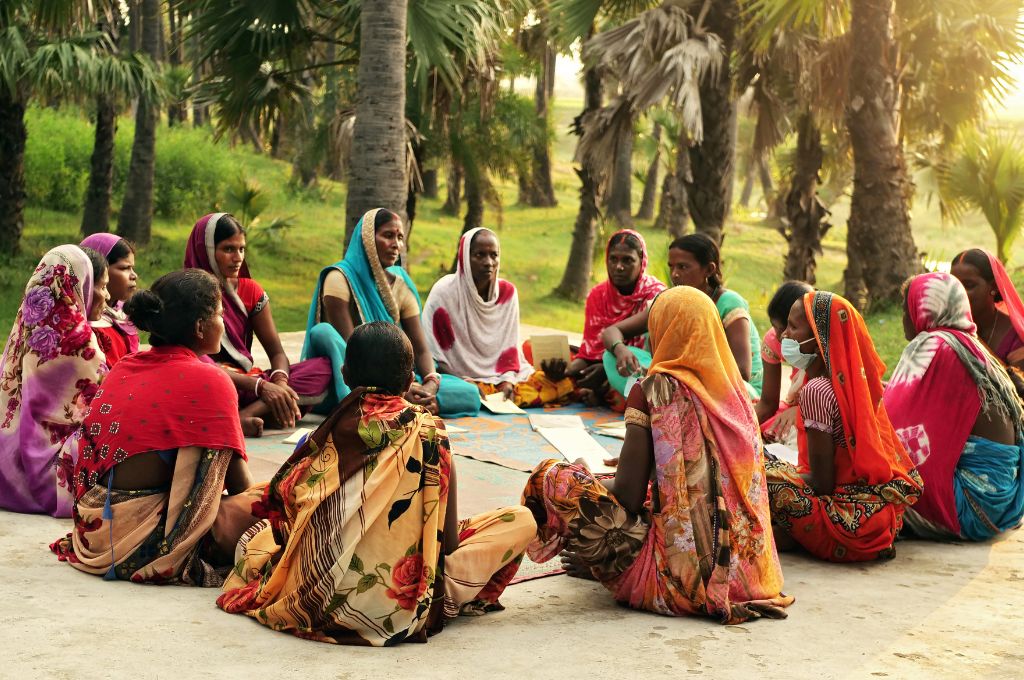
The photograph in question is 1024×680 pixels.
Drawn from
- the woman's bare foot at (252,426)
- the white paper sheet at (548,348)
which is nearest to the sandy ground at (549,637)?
the woman's bare foot at (252,426)

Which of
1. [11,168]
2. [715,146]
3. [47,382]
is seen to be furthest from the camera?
[11,168]

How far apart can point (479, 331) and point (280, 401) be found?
1974 millimetres

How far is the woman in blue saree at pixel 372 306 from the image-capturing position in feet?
22.6

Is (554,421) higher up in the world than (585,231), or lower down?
lower down

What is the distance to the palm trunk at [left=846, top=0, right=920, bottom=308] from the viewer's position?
12.3 m

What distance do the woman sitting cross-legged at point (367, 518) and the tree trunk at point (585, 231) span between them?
42.8 ft

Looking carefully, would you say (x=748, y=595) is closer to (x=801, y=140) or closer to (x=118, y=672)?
(x=118, y=672)

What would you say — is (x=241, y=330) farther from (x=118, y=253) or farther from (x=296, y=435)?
(x=118, y=253)

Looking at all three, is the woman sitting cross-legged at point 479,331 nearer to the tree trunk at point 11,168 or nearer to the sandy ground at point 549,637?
the sandy ground at point 549,637

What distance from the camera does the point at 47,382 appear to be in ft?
15.0

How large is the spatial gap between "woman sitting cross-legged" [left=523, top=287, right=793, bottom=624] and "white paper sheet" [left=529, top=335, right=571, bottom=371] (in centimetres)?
419

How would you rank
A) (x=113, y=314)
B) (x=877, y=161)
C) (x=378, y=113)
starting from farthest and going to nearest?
(x=877, y=161) < (x=378, y=113) < (x=113, y=314)

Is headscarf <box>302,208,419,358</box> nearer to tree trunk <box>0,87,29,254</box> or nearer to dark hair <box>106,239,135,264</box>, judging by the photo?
dark hair <box>106,239,135,264</box>

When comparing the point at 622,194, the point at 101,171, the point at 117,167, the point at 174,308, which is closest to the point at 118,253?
the point at 174,308
